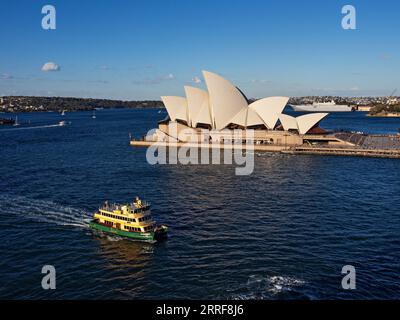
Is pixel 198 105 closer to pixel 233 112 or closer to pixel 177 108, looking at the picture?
pixel 177 108

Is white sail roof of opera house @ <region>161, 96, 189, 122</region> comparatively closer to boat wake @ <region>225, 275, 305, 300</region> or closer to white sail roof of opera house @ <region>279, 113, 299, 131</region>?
white sail roof of opera house @ <region>279, 113, 299, 131</region>

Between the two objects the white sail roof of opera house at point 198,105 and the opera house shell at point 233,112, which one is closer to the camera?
the opera house shell at point 233,112

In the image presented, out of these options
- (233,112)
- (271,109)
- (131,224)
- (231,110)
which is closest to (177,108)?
(231,110)

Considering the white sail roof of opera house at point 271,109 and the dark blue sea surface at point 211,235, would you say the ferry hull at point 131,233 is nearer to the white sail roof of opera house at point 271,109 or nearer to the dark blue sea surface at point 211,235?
the dark blue sea surface at point 211,235

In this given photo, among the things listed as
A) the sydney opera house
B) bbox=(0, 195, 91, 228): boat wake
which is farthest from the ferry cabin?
the sydney opera house

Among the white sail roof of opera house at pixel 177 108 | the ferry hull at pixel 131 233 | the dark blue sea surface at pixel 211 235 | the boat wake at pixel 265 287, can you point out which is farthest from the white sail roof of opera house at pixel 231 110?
the boat wake at pixel 265 287

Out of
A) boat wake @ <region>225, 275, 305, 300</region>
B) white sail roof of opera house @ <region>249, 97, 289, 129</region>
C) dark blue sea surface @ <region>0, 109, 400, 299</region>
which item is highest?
white sail roof of opera house @ <region>249, 97, 289, 129</region>
